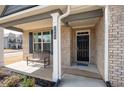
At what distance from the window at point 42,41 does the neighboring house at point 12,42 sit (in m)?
29.1

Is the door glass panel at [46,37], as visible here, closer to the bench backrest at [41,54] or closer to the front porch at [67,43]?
the front porch at [67,43]

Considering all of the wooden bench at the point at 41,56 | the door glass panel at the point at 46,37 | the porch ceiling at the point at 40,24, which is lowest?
the wooden bench at the point at 41,56

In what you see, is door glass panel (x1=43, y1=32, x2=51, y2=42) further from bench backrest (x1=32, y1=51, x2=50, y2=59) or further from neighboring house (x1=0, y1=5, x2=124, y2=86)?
neighboring house (x1=0, y1=5, x2=124, y2=86)

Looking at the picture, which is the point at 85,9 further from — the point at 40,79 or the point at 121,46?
the point at 40,79

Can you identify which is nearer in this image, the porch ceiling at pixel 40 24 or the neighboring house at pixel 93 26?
the neighboring house at pixel 93 26

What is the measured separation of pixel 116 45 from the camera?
3770mm

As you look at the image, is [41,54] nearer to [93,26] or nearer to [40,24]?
[40,24]

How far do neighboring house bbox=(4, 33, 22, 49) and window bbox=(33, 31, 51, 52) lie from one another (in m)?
29.1

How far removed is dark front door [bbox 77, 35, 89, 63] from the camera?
8594 mm

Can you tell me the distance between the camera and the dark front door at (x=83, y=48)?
338 inches

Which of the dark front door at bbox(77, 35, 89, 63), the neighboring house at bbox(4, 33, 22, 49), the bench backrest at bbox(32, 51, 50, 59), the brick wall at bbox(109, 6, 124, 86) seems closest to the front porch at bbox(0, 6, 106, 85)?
the dark front door at bbox(77, 35, 89, 63)

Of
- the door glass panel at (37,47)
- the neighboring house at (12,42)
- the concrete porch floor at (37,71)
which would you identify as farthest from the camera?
the neighboring house at (12,42)

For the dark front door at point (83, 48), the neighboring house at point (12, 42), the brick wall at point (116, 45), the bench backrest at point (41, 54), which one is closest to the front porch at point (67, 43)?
the dark front door at point (83, 48)
